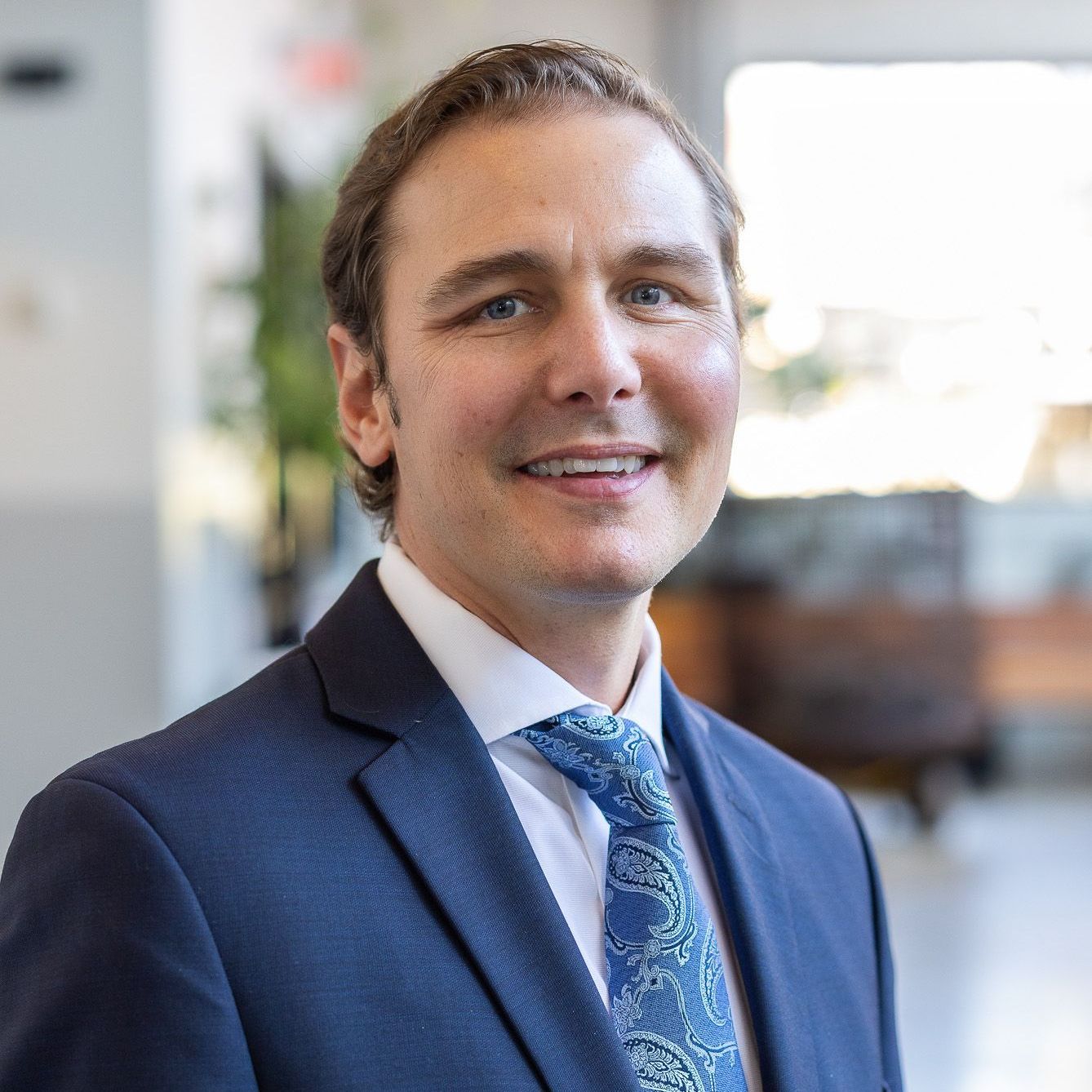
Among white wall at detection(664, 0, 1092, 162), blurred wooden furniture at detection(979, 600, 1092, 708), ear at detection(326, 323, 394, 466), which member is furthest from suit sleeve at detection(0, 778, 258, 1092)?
white wall at detection(664, 0, 1092, 162)

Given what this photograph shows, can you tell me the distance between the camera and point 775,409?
7148 millimetres

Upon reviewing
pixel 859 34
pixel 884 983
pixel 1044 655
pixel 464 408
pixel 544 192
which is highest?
pixel 859 34

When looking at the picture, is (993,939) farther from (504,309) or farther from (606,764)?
(504,309)

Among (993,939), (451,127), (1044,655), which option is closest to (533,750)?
(451,127)

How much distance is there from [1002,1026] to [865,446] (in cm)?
416

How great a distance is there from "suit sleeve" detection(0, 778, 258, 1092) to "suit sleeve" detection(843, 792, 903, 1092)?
612 mm

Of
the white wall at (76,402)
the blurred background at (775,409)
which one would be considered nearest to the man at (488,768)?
the blurred background at (775,409)

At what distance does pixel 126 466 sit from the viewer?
3.53 metres

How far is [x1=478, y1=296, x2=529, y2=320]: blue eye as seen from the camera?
1.01 meters

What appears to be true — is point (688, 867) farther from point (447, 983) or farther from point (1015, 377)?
point (1015, 377)

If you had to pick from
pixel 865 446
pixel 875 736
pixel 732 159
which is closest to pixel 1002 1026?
pixel 875 736

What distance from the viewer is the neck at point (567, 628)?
3.43ft

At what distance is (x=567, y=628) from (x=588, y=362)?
207 millimetres

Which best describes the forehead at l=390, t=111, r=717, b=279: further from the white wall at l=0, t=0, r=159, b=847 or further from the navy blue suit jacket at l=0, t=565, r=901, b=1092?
the white wall at l=0, t=0, r=159, b=847
